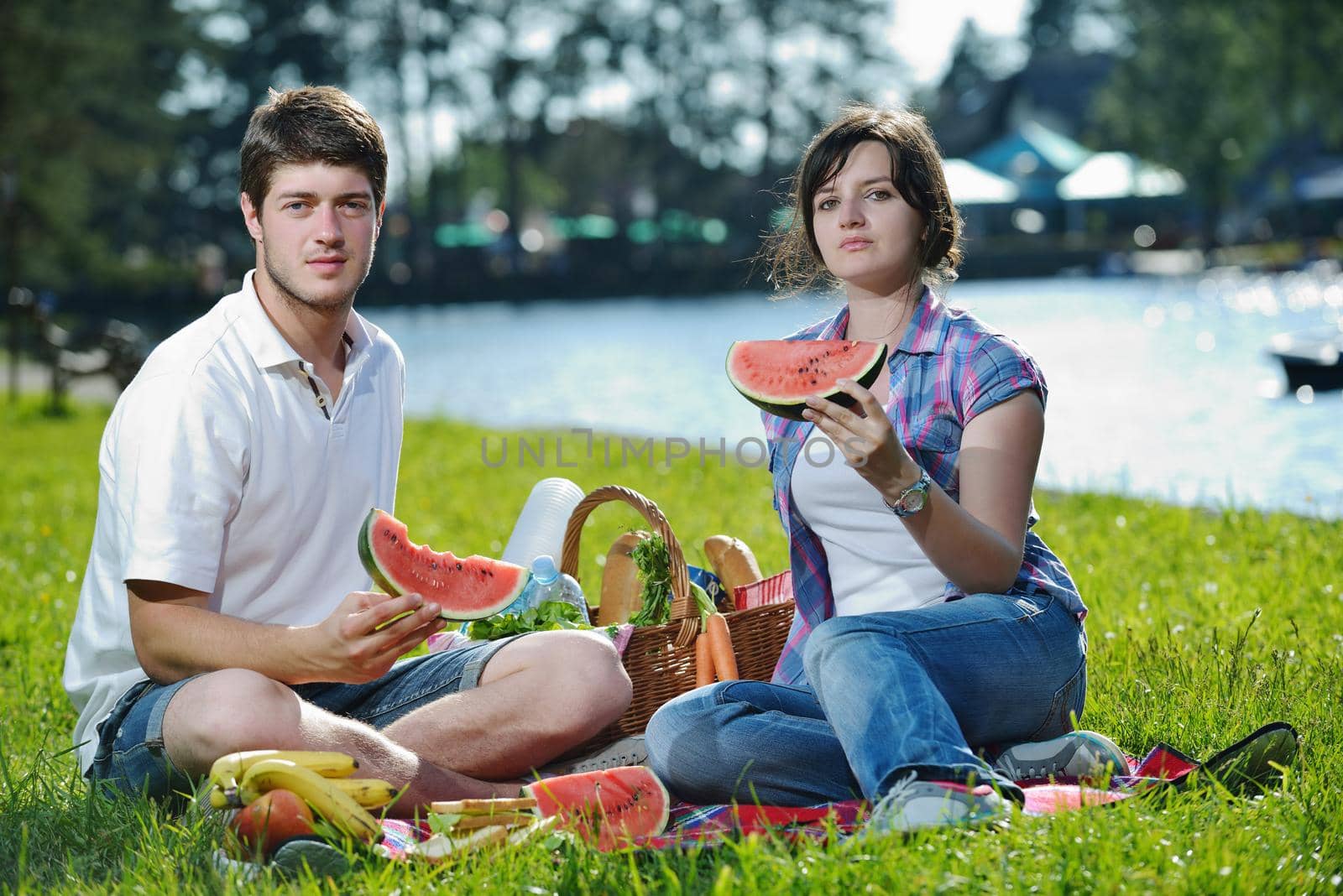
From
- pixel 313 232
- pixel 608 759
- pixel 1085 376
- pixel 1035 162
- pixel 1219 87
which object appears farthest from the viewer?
pixel 1035 162

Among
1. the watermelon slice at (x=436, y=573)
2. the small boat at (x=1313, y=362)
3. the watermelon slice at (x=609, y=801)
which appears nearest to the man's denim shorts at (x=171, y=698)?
the watermelon slice at (x=436, y=573)

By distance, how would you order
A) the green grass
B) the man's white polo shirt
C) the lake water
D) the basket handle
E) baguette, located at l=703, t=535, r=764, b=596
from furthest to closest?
the lake water < baguette, located at l=703, t=535, r=764, b=596 < the basket handle < the man's white polo shirt < the green grass

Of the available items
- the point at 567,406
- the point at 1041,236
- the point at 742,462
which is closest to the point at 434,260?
the point at 1041,236

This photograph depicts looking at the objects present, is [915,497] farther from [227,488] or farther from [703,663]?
[227,488]

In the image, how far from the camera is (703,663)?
389 cm

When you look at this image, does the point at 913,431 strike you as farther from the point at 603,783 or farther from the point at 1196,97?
the point at 1196,97

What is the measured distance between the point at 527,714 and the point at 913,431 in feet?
3.98

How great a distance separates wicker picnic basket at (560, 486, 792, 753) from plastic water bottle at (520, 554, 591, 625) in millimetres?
291

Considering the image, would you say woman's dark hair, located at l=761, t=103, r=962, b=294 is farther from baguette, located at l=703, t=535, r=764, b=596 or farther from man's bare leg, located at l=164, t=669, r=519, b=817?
man's bare leg, located at l=164, t=669, r=519, b=817

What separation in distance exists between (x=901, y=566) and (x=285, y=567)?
156 centimetres

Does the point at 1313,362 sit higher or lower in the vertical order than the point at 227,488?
lower

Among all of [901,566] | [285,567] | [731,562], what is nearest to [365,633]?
[285,567]

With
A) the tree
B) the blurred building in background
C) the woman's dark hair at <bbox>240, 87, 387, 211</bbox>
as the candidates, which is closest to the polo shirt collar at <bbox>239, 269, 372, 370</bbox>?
the woman's dark hair at <bbox>240, 87, 387, 211</bbox>

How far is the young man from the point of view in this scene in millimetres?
3061
